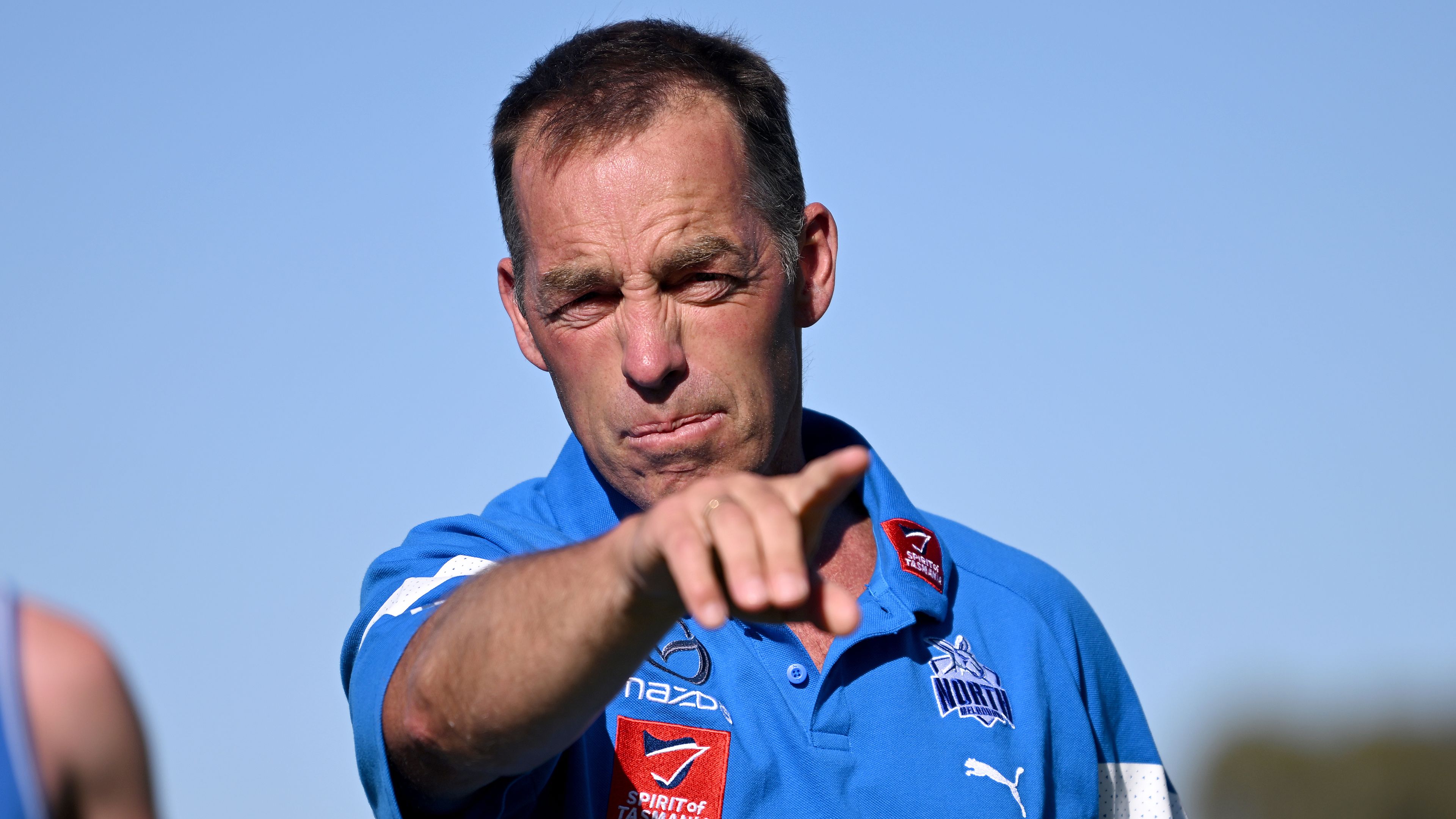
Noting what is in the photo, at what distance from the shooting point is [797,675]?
3398mm

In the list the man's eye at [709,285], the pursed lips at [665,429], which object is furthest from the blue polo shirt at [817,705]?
the man's eye at [709,285]

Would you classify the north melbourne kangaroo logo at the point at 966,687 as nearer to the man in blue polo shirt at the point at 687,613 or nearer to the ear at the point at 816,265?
the man in blue polo shirt at the point at 687,613

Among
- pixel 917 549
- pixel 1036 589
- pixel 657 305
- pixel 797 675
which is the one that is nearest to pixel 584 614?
pixel 797 675

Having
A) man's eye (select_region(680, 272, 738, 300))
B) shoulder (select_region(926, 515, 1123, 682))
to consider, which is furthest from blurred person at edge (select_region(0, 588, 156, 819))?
shoulder (select_region(926, 515, 1123, 682))

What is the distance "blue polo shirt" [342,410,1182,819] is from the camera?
3234mm

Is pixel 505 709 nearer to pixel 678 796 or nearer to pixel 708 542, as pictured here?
pixel 708 542

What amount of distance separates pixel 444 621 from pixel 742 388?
1248mm

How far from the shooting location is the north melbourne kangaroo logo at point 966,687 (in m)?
3.56

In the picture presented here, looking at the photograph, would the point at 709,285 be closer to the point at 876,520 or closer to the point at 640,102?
the point at 640,102

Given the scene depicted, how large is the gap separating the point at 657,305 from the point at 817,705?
41.0 inches

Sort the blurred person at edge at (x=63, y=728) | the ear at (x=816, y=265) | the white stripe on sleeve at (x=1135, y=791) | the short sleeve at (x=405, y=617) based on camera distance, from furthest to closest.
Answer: the ear at (x=816, y=265) < the white stripe on sleeve at (x=1135, y=791) < the short sleeve at (x=405, y=617) < the blurred person at edge at (x=63, y=728)

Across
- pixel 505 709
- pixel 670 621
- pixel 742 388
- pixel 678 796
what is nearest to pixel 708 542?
pixel 670 621

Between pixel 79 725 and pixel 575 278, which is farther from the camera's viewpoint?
pixel 575 278

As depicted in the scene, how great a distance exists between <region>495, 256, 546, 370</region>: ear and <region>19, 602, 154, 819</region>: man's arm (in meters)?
2.15
